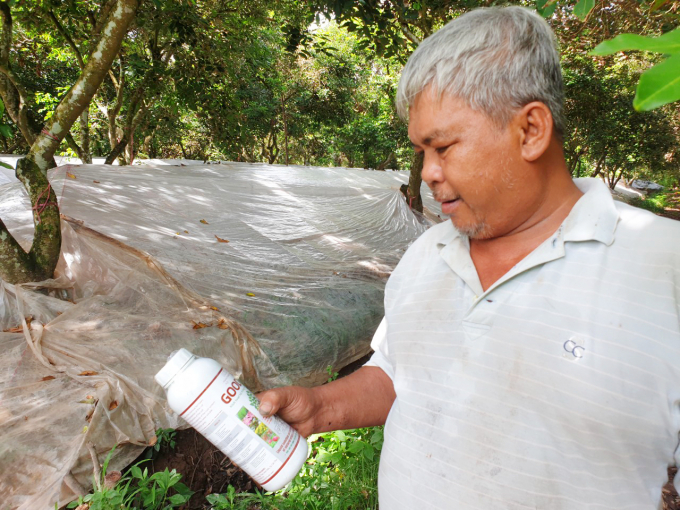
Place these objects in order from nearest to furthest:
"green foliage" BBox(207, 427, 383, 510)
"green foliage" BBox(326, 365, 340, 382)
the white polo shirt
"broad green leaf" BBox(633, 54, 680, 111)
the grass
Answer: "broad green leaf" BBox(633, 54, 680, 111), the white polo shirt, the grass, "green foliage" BBox(207, 427, 383, 510), "green foliage" BBox(326, 365, 340, 382)

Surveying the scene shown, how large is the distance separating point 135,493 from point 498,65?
2102 millimetres

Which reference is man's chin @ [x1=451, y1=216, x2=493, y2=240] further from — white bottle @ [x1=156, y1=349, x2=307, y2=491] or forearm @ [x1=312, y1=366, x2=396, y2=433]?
white bottle @ [x1=156, y1=349, x2=307, y2=491]

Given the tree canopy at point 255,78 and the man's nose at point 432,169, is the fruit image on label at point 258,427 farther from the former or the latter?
the tree canopy at point 255,78

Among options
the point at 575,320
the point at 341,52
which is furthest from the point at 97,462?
the point at 341,52

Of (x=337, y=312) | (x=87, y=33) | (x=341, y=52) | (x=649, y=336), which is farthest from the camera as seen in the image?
(x=341, y=52)

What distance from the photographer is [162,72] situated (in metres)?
4.29

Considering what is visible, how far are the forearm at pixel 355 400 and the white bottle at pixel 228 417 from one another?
7.5 inches

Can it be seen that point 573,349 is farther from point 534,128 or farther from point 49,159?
point 49,159

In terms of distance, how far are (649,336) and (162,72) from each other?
15.0ft

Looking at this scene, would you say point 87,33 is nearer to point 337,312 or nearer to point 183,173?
point 183,173

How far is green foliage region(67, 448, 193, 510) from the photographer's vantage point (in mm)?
1607

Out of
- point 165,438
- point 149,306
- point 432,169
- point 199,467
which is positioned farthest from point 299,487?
point 432,169

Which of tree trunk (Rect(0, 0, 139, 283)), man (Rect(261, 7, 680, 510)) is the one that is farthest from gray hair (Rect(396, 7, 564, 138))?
tree trunk (Rect(0, 0, 139, 283))

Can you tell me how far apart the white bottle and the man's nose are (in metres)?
0.71
